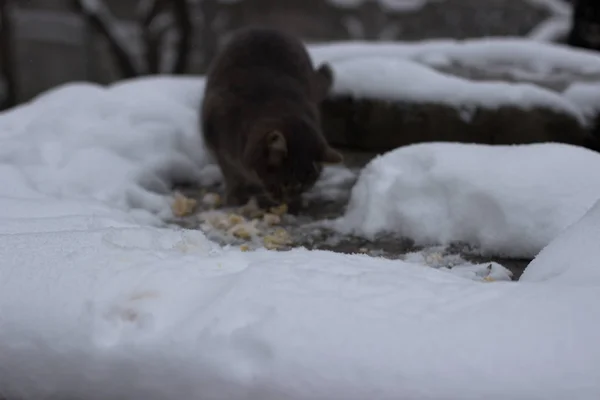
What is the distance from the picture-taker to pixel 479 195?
6.86 feet

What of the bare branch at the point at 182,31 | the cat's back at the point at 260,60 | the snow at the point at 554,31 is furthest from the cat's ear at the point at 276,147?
the snow at the point at 554,31

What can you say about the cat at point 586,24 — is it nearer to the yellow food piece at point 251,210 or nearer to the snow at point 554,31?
the snow at point 554,31

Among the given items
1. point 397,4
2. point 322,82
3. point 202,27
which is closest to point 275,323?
point 322,82

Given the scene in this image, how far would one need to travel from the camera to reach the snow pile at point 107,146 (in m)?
2.52

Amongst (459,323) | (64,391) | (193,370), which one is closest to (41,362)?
(64,391)

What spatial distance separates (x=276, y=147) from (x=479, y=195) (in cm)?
85

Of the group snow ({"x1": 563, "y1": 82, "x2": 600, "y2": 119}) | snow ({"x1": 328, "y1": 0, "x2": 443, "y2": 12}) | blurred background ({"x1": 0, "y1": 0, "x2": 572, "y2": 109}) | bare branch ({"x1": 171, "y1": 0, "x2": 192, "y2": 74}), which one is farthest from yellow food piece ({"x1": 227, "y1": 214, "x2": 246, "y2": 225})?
snow ({"x1": 328, "y1": 0, "x2": 443, "y2": 12})

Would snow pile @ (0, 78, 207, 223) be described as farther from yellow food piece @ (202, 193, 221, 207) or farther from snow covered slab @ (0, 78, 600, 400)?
snow covered slab @ (0, 78, 600, 400)

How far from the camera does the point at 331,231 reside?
2.36 m

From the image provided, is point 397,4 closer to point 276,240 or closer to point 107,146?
point 107,146

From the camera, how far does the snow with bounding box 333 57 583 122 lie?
313 centimetres

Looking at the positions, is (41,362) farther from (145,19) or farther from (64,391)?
(145,19)

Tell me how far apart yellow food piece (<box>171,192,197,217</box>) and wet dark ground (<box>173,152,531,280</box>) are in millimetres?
24

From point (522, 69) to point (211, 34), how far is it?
4.89 m
